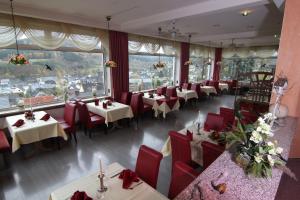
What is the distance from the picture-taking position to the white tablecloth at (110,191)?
1.54 metres

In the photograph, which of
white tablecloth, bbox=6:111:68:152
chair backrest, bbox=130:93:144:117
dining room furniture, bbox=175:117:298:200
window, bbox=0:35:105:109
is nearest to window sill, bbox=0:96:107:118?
window, bbox=0:35:105:109

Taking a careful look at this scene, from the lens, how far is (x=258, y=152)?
4.08 ft

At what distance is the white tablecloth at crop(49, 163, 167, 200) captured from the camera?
5.04 feet

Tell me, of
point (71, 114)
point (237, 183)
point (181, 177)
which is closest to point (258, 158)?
point (237, 183)

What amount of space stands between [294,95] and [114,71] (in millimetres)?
4738

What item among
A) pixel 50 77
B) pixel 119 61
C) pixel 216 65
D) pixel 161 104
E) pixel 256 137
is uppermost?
pixel 216 65

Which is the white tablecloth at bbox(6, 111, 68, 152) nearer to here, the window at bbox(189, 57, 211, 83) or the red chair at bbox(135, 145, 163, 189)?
the red chair at bbox(135, 145, 163, 189)

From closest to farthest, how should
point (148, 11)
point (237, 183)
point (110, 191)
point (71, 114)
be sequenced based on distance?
point (237, 183)
point (110, 191)
point (71, 114)
point (148, 11)

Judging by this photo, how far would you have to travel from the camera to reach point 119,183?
1.71m

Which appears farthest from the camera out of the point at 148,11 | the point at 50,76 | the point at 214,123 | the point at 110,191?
the point at 50,76

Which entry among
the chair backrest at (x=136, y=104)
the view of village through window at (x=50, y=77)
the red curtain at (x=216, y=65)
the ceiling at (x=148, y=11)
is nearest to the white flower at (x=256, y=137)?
the ceiling at (x=148, y=11)

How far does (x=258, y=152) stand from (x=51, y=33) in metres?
5.04

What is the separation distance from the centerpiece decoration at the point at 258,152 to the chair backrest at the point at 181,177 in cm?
41

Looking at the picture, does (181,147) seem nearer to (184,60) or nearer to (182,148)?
(182,148)
